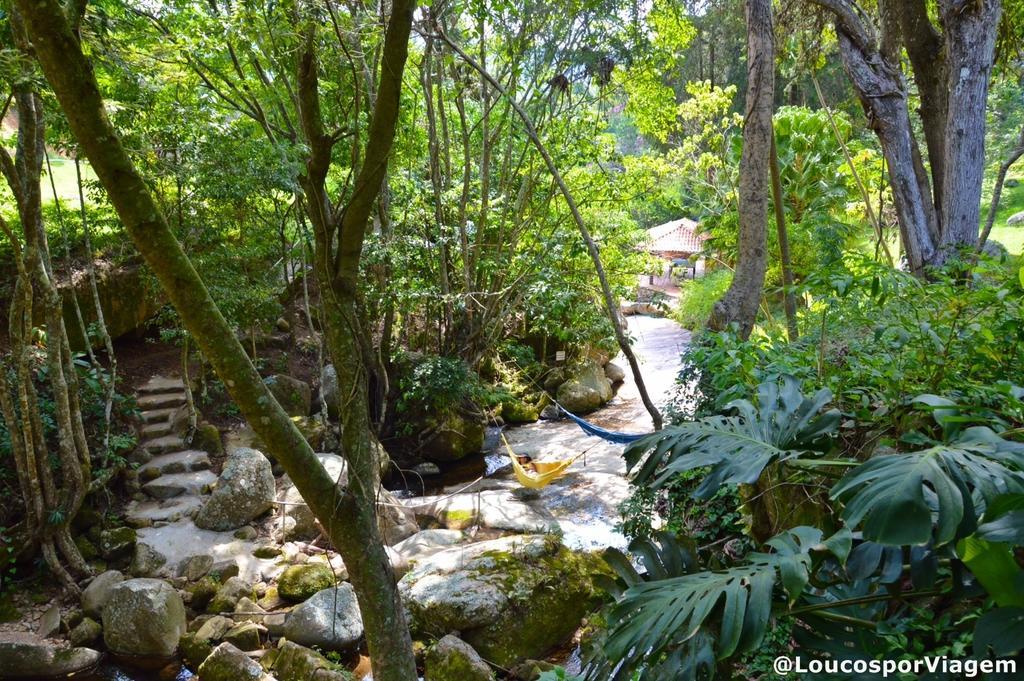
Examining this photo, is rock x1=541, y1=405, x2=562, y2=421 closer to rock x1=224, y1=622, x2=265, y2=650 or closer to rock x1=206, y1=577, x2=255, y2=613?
rock x1=206, y1=577, x2=255, y2=613

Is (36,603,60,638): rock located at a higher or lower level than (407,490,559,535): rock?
higher

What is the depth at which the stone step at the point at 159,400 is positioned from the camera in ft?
19.7

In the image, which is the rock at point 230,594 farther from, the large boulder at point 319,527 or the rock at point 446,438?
the rock at point 446,438

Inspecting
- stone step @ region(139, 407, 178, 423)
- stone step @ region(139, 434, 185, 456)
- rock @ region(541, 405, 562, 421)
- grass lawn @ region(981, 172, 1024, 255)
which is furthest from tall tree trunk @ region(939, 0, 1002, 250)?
grass lawn @ region(981, 172, 1024, 255)

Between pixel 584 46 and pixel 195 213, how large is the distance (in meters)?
3.92

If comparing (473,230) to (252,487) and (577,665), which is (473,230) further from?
(577,665)

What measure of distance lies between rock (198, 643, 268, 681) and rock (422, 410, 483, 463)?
3.29 meters

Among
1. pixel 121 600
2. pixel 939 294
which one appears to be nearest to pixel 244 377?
pixel 939 294

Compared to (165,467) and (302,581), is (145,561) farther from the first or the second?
(165,467)

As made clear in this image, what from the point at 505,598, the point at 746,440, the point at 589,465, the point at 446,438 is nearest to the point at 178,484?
the point at 446,438

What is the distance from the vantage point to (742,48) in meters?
12.4

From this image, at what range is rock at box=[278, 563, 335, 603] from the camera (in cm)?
394

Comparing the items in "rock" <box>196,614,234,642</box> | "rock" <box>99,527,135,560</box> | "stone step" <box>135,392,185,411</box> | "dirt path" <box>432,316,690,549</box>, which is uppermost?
"stone step" <box>135,392,185,411</box>

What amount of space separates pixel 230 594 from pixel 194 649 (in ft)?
1.36
